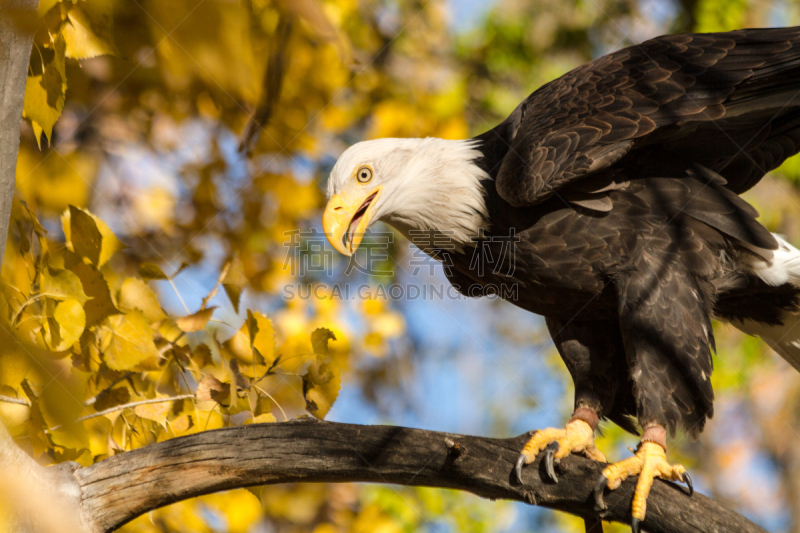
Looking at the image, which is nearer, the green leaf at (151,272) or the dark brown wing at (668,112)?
the green leaf at (151,272)

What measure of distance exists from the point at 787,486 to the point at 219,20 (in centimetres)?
893

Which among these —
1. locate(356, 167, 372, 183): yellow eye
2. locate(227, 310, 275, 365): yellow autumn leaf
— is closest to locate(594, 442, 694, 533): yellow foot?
locate(227, 310, 275, 365): yellow autumn leaf

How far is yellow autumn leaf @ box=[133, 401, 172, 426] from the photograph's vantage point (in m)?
1.73

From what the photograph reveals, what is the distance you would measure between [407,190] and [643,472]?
1.37 m

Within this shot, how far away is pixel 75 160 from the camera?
2.68 metres

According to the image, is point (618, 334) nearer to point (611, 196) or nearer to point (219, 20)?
point (611, 196)

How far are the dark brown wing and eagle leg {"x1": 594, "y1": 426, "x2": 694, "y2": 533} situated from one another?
0.94m

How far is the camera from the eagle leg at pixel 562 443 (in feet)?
6.75

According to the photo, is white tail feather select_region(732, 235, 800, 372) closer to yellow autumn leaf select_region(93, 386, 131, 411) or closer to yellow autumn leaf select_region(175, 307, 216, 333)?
yellow autumn leaf select_region(175, 307, 216, 333)

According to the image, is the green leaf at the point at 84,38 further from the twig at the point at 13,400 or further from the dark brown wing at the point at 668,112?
the dark brown wing at the point at 668,112

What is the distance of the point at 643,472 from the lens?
217cm

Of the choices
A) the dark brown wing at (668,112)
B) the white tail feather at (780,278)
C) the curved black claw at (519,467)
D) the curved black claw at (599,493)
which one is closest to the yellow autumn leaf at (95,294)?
the curved black claw at (519,467)

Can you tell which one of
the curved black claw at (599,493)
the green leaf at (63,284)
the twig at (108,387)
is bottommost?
the curved black claw at (599,493)

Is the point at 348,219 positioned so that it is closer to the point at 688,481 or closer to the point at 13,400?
the point at 13,400
